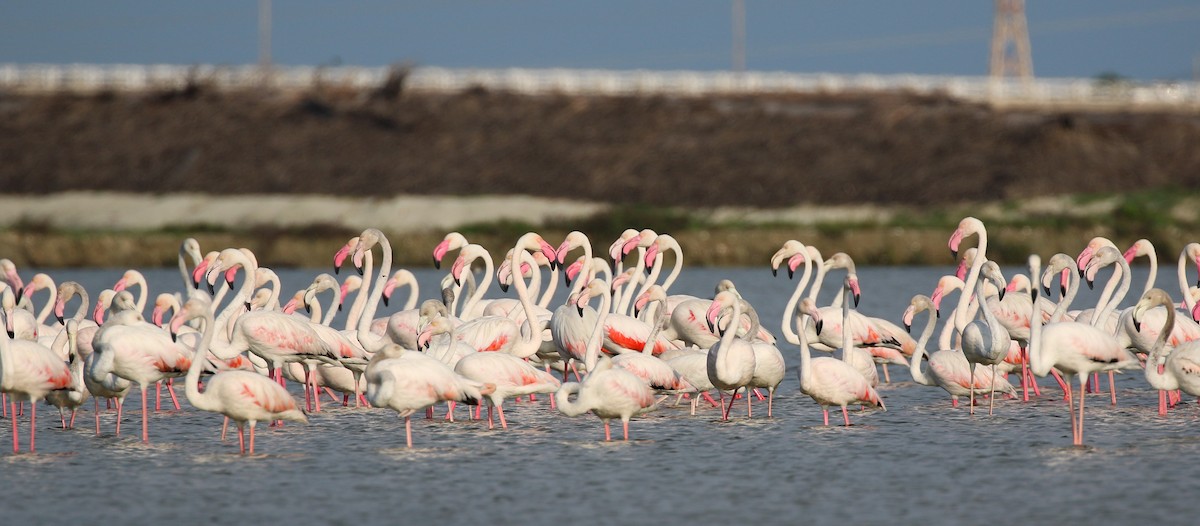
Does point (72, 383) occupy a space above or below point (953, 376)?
above

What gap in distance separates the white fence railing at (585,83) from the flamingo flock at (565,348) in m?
34.8

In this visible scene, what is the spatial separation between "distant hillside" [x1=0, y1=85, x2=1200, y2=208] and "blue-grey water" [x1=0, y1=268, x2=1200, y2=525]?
29933mm

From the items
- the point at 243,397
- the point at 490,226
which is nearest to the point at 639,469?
the point at 243,397

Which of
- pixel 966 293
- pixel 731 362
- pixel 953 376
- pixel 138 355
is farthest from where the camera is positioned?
pixel 966 293

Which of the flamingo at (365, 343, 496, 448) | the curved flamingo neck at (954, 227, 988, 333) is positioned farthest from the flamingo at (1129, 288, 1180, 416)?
the flamingo at (365, 343, 496, 448)

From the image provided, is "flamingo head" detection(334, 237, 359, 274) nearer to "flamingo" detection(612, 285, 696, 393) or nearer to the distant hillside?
"flamingo" detection(612, 285, 696, 393)

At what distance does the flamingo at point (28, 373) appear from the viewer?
1100 centimetres

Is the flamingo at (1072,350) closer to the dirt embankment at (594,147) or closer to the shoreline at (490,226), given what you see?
the shoreline at (490,226)

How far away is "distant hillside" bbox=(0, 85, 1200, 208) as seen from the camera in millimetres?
42781

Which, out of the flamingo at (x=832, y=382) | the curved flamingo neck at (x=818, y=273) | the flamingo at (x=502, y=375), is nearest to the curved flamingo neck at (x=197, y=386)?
the flamingo at (x=502, y=375)

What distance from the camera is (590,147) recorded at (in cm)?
4609

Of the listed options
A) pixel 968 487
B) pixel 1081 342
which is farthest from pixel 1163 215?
pixel 968 487

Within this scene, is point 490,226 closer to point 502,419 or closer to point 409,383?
point 502,419

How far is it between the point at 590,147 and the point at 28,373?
35.4m
